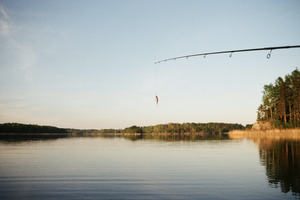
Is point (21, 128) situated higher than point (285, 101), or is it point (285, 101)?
point (285, 101)

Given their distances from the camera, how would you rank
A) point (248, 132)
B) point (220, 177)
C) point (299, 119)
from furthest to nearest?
point (248, 132) < point (299, 119) < point (220, 177)

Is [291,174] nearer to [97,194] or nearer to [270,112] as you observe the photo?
[97,194]

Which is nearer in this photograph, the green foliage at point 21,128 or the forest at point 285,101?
the forest at point 285,101

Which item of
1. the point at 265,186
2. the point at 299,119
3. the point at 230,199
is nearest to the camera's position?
the point at 230,199

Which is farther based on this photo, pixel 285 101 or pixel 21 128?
pixel 21 128

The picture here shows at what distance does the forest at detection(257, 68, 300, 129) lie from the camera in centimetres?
6631

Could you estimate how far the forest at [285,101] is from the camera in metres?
66.3

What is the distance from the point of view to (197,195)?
922cm

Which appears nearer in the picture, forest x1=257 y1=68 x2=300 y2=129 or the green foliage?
forest x1=257 y1=68 x2=300 y2=129

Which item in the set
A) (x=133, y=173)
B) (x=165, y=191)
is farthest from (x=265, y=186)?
(x=133, y=173)

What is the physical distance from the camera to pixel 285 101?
232 ft

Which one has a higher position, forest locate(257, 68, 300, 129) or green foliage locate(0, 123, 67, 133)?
forest locate(257, 68, 300, 129)

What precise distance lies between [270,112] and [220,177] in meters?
85.9

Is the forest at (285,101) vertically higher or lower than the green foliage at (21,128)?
higher
